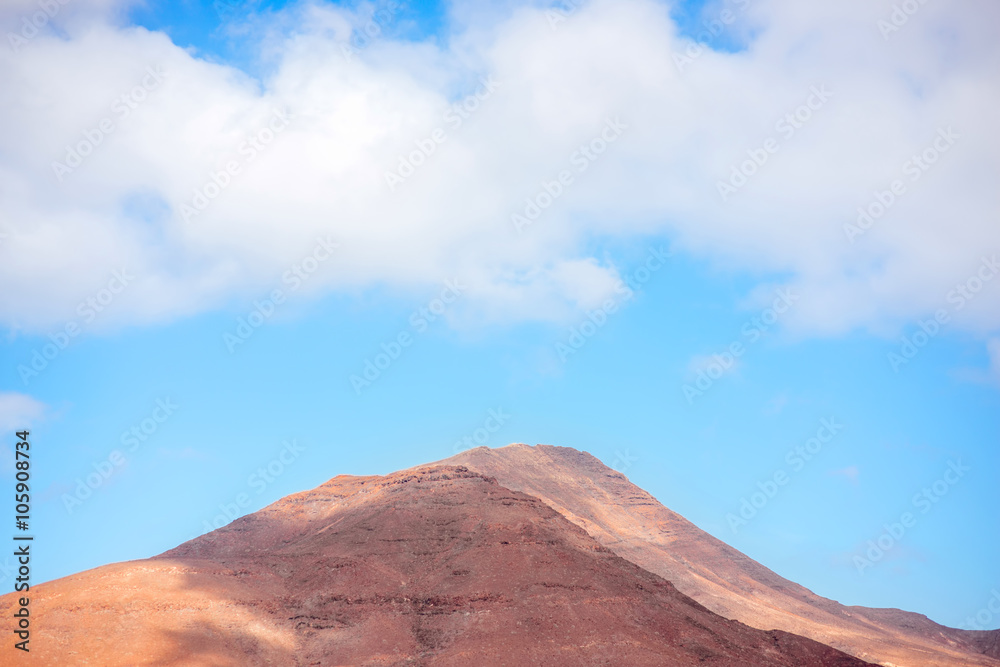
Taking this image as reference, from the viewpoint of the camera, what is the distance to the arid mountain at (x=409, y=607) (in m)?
50.8

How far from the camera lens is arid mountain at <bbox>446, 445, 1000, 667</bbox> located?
100 m

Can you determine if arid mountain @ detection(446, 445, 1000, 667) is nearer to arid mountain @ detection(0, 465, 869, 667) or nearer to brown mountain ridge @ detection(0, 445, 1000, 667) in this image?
brown mountain ridge @ detection(0, 445, 1000, 667)

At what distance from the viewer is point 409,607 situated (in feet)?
192

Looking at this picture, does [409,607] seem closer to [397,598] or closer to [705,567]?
[397,598]

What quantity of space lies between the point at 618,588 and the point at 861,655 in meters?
52.0

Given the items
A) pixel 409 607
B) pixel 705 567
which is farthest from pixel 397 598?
pixel 705 567

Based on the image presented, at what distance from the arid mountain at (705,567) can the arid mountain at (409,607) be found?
129ft

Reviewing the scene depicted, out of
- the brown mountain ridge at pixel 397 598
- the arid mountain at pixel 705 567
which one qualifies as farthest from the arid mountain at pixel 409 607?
the arid mountain at pixel 705 567

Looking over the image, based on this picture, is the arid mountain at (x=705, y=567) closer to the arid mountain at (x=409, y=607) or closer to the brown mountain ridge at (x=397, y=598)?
the brown mountain ridge at (x=397, y=598)

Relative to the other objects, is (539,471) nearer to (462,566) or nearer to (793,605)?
(793,605)

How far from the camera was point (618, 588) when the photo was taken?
6091 cm

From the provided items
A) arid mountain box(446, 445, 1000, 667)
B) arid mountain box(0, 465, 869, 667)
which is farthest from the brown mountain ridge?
arid mountain box(446, 445, 1000, 667)

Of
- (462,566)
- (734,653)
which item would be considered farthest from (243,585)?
(734,653)

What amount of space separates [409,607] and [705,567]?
74.0 m
